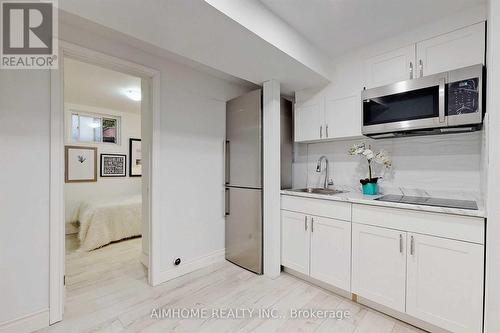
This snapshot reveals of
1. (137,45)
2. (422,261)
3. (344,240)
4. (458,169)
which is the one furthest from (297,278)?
(137,45)

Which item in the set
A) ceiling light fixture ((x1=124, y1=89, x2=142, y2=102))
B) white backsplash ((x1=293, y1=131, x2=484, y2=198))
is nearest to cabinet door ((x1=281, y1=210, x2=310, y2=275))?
white backsplash ((x1=293, y1=131, x2=484, y2=198))

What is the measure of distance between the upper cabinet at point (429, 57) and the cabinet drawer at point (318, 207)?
1.19m

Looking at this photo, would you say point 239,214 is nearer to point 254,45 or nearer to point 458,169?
point 254,45

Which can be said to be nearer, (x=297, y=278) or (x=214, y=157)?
(x=297, y=278)

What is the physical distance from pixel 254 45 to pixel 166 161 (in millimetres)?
1440

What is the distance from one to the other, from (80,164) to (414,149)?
5.26m

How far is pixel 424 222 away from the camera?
1622mm

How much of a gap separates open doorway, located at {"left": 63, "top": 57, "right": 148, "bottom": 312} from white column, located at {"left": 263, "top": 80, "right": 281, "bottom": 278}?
139 cm

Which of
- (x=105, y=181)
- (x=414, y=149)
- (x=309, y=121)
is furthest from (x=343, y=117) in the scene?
(x=105, y=181)

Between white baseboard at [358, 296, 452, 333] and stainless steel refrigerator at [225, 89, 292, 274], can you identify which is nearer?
white baseboard at [358, 296, 452, 333]

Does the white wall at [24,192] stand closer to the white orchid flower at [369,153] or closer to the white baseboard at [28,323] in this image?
the white baseboard at [28,323]

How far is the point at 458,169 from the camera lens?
76.2 inches

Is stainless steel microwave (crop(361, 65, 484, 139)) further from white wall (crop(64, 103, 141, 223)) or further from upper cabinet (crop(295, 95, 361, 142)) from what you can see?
white wall (crop(64, 103, 141, 223))

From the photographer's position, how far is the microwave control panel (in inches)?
62.6
